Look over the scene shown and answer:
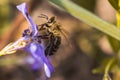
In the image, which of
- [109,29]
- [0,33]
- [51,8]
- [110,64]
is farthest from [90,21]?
[51,8]

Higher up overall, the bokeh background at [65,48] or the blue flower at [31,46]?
the blue flower at [31,46]

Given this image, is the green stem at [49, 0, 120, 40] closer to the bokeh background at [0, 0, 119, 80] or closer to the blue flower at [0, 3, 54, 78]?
the blue flower at [0, 3, 54, 78]

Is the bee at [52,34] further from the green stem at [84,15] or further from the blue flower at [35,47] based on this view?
the green stem at [84,15]

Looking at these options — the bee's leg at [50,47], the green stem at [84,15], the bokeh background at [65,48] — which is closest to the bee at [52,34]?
the bee's leg at [50,47]

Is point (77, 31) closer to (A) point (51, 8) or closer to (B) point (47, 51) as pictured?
(A) point (51, 8)

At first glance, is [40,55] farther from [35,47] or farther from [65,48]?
[65,48]

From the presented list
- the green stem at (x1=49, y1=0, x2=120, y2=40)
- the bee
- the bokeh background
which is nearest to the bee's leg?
the bee
